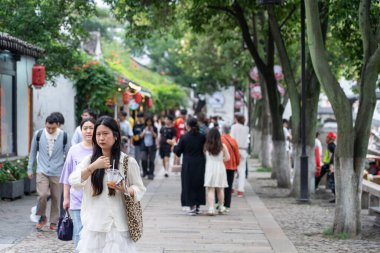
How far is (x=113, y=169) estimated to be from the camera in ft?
22.9

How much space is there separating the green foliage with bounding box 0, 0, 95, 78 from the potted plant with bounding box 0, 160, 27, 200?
3384 millimetres

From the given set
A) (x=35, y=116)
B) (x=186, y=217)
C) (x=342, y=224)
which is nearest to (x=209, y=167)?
(x=186, y=217)

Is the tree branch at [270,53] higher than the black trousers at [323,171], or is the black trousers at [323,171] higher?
the tree branch at [270,53]

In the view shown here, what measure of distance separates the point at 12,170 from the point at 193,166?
12.3ft

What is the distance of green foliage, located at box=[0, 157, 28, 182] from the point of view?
1652 cm

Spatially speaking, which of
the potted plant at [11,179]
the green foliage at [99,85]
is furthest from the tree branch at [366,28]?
the green foliage at [99,85]

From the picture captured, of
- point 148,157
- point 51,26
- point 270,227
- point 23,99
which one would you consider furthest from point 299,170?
point 23,99

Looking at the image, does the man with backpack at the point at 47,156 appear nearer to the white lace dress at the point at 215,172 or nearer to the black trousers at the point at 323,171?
the white lace dress at the point at 215,172

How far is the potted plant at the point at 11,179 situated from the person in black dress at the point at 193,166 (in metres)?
3.27

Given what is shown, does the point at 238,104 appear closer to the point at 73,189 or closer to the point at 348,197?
the point at 348,197

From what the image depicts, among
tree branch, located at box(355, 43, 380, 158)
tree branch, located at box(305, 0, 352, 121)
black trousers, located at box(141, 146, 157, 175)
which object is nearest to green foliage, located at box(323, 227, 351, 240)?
tree branch, located at box(355, 43, 380, 158)

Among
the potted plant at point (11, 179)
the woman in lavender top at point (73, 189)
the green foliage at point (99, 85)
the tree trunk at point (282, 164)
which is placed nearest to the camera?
the woman in lavender top at point (73, 189)

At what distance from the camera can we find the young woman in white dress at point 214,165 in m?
15.3

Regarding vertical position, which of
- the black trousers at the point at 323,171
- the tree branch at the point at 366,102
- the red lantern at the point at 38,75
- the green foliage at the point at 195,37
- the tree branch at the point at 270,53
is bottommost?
the black trousers at the point at 323,171
